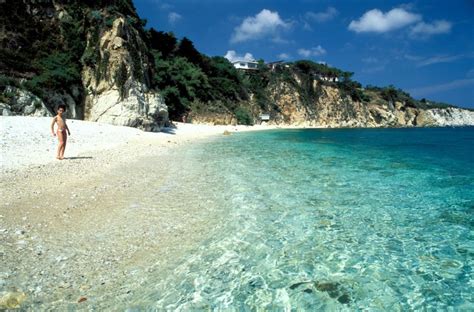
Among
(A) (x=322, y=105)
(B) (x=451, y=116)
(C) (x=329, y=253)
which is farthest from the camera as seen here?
(B) (x=451, y=116)

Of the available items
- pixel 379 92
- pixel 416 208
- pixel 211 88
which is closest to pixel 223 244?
pixel 416 208

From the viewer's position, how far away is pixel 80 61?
103ft

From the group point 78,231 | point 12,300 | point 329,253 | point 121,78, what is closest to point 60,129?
point 78,231

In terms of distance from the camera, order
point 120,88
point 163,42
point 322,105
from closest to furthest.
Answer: point 120,88 < point 163,42 < point 322,105

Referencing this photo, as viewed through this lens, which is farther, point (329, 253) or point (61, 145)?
point (61, 145)

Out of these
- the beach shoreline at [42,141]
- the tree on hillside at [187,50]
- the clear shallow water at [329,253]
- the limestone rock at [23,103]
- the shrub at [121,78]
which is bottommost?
the clear shallow water at [329,253]

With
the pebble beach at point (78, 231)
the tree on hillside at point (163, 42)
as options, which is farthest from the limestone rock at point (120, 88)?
the tree on hillside at point (163, 42)

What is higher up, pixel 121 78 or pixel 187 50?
pixel 187 50

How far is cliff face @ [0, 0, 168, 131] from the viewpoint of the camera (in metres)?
27.6

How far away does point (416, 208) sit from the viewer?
845 cm

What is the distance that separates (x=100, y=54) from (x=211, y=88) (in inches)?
1211

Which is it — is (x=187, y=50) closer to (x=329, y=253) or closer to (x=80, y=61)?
(x=80, y=61)

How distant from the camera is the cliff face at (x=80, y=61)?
2759 cm

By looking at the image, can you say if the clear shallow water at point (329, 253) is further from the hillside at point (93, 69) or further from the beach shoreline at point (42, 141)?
the hillside at point (93, 69)
